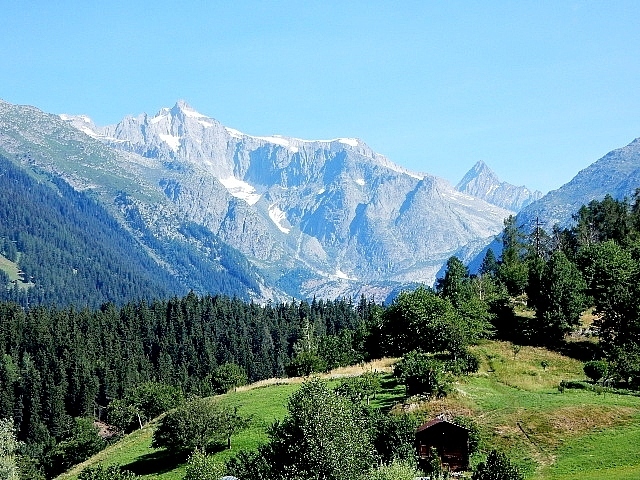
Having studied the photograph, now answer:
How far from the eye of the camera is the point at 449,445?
55.8 meters

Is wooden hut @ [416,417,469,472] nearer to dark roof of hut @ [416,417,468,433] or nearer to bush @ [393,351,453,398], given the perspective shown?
dark roof of hut @ [416,417,468,433]

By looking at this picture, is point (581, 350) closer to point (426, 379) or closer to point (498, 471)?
point (426, 379)

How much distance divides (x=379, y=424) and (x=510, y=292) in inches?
3621

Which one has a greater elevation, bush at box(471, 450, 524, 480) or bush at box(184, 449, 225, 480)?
bush at box(184, 449, 225, 480)

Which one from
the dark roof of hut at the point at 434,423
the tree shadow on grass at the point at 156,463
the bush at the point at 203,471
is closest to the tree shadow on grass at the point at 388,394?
the dark roof of hut at the point at 434,423

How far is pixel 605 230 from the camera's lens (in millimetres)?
178875

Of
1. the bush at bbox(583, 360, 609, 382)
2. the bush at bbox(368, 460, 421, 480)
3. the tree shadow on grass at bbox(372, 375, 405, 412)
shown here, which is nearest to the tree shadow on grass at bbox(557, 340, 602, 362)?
the bush at bbox(583, 360, 609, 382)

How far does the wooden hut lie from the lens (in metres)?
55.5

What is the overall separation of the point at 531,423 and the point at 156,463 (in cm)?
4593

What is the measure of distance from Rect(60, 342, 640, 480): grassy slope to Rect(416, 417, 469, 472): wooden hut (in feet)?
8.40

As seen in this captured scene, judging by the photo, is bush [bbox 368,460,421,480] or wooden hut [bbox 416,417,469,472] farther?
wooden hut [bbox 416,417,469,472]

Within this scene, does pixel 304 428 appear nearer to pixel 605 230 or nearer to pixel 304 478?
pixel 304 478

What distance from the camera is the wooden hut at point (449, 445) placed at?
2184 inches

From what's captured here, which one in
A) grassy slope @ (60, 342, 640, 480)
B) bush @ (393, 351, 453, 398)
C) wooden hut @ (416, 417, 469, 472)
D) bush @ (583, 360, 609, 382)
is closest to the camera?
grassy slope @ (60, 342, 640, 480)
